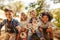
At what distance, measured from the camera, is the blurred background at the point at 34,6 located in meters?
1.61

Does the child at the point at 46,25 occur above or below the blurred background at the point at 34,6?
below

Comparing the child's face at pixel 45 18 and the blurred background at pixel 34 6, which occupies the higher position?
the blurred background at pixel 34 6

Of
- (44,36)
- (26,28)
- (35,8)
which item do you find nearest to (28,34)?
(26,28)

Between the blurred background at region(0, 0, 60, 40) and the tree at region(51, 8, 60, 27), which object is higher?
the blurred background at region(0, 0, 60, 40)

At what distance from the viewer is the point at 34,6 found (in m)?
1.66

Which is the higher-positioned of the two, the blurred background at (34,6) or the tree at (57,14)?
the blurred background at (34,6)

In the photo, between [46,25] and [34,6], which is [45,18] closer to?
[46,25]

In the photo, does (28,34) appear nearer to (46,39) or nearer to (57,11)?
(46,39)

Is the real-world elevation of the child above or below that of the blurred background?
below

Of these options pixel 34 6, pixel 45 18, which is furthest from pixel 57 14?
pixel 34 6

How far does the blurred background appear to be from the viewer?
1.61 metres

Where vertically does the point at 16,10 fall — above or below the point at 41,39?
above

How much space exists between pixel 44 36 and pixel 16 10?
0.40m

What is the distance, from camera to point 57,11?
161cm
